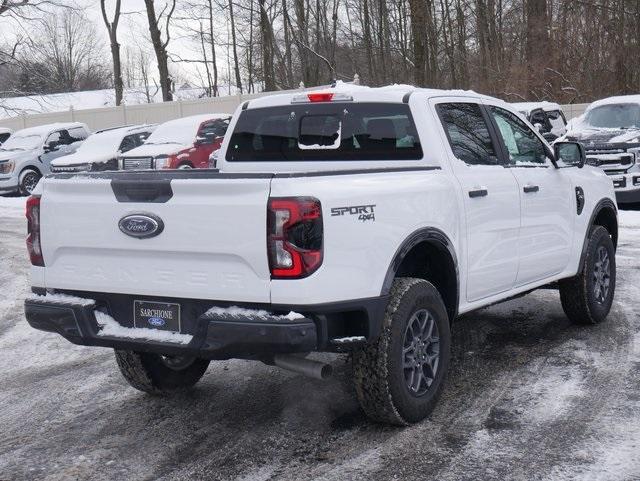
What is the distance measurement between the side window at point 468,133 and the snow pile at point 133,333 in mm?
2144

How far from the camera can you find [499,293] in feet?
19.2

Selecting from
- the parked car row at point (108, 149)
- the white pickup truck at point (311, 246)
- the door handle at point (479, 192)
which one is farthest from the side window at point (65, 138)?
the door handle at point (479, 192)

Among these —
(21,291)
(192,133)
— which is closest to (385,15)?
(192,133)

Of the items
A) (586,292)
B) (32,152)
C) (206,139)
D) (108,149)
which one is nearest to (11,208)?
(108,149)

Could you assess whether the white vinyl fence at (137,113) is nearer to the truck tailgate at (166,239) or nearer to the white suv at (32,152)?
the white suv at (32,152)

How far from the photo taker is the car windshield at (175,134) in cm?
2061

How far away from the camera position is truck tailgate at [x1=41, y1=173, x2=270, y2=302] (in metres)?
4.14

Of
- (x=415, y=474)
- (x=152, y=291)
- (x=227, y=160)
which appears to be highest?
(x=227, y=160)

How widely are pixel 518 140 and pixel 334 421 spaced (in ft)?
8.63

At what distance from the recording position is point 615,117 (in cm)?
1672

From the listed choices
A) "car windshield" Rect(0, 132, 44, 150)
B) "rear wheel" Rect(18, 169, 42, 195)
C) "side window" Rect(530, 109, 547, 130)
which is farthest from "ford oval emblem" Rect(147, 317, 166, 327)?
"car windshield" Rect(0, 132, 44, 150)

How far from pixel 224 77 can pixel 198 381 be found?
5486cm

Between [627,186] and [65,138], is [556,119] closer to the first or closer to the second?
[627,186]

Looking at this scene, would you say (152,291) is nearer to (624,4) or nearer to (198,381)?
(198,381)
